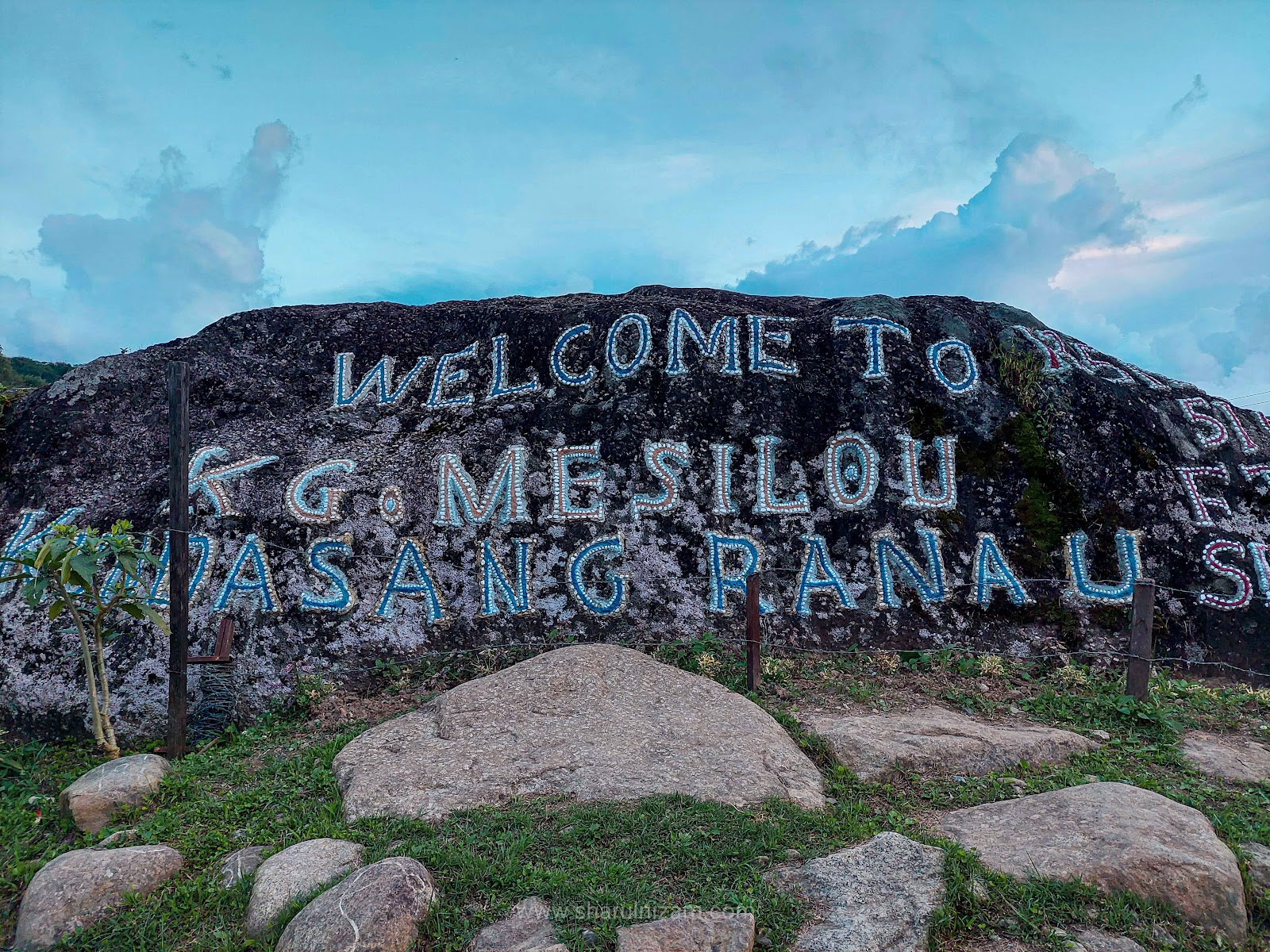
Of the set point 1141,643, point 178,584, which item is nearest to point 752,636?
point 1141,643

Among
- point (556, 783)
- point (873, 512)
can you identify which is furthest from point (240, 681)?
point (873, 512)

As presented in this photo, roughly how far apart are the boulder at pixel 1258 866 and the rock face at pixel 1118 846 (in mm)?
181

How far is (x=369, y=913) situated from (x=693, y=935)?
5.26ft

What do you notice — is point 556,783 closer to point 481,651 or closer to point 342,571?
point 481,651

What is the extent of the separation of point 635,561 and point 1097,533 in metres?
5.09

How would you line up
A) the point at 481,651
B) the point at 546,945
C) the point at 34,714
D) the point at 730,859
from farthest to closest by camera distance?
the point at 481,651, the point at 34,714, the point at 730,859, the point at 546,945

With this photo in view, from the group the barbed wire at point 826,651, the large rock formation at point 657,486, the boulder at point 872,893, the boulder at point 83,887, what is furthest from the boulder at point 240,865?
the boulder at point 872,893

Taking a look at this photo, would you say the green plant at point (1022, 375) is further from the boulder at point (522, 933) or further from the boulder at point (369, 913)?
the boulder at point (369, 913)

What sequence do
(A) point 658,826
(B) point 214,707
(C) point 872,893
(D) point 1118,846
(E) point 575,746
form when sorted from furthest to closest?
(B) point 214,707 → (E) point 575,746 → (A) point 658,826 → (D) point 1118,846 → (C) point 872,893

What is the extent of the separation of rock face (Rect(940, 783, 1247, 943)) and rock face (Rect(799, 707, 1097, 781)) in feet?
2.70

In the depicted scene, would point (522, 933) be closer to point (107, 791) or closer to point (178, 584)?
point (107, 791)

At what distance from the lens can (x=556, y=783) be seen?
5707 mm

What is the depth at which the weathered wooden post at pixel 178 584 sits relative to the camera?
732cm

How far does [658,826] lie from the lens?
501 centimetres
